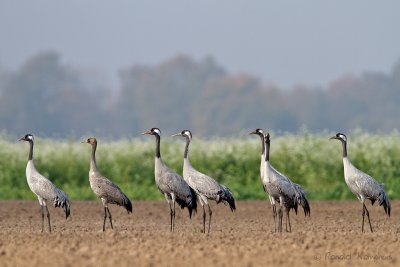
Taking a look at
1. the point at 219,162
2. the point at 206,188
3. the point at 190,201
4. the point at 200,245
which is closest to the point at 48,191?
the point at 190,201

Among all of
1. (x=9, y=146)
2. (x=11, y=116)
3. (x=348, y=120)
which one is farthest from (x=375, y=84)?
(x=9, y=146)

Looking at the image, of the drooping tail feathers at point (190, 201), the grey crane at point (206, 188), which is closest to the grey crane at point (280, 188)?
the grey crane at point (206, 188)

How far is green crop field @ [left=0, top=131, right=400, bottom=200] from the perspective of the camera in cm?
2884

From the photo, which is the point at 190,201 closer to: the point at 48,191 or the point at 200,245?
the point at 48,191

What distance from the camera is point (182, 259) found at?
11.6 meters

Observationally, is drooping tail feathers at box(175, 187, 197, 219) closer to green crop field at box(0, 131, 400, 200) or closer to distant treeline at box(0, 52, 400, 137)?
green crop field at box(0, 131, 400, 200)

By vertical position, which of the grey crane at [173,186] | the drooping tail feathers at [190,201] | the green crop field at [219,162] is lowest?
the drooping tail feathers at [190,201]

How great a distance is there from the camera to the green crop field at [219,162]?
94.6 ft

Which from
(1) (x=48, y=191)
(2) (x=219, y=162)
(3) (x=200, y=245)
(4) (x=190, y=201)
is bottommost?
(3) (x=200, y=245)

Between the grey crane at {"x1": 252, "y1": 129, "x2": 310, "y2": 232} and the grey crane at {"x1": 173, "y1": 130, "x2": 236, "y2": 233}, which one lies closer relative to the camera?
the grey crane at {"x1": 252, "y1": 129, "x2": 310, "y2": 232}

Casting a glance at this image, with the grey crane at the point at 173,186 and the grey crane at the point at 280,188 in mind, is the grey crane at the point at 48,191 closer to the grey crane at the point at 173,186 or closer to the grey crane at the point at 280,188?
the grey crane at the point at 173,186

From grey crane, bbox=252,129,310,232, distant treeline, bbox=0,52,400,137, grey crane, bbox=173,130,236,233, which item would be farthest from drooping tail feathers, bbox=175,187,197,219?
distant treeline, bbox=0,52,400,137

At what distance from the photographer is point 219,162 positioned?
99.9ft

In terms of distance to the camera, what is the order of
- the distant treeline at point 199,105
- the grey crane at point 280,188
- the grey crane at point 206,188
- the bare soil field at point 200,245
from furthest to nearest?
the distant treeline at point 199,105 → the grey crane at point 206,188 → the grey crane at point 280,188 → the bare soil field at point 200,245
